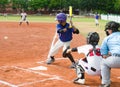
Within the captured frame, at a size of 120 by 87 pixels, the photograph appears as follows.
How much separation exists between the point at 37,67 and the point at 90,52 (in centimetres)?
261

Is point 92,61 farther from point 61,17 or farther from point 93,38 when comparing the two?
point 61,17

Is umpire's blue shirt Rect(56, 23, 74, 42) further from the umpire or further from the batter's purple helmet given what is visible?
the umpire

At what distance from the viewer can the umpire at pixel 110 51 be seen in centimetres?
712

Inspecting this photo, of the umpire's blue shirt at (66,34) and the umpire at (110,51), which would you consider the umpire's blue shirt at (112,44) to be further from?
the umpire's blue shirt at (66,34)

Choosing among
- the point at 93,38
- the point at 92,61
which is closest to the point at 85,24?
the point at 93,38

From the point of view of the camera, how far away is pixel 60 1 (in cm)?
10212

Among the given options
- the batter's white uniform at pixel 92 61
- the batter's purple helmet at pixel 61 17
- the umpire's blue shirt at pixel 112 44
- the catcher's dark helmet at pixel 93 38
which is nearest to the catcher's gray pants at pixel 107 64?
the umpire's blue shirt at pixel 112 44

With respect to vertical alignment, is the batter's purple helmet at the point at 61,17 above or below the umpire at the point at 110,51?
above

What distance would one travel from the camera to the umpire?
7.12 meters

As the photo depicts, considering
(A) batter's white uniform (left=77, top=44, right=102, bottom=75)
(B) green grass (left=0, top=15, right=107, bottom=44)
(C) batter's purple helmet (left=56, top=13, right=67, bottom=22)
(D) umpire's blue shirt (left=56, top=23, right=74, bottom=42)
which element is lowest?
(B) green grass (left=0, top=15, right=107, bottom=44)

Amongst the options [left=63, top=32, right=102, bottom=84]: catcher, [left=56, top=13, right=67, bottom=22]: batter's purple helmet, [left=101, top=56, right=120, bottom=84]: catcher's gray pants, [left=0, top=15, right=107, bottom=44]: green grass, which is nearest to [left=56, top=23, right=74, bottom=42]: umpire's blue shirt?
[left=56, top=13, right=67, bottom=22]: batter's purple helmet

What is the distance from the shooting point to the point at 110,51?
7.19 metres

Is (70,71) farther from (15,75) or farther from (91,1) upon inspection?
(91,1)

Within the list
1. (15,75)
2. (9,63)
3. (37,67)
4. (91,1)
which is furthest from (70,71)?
(91,1)
